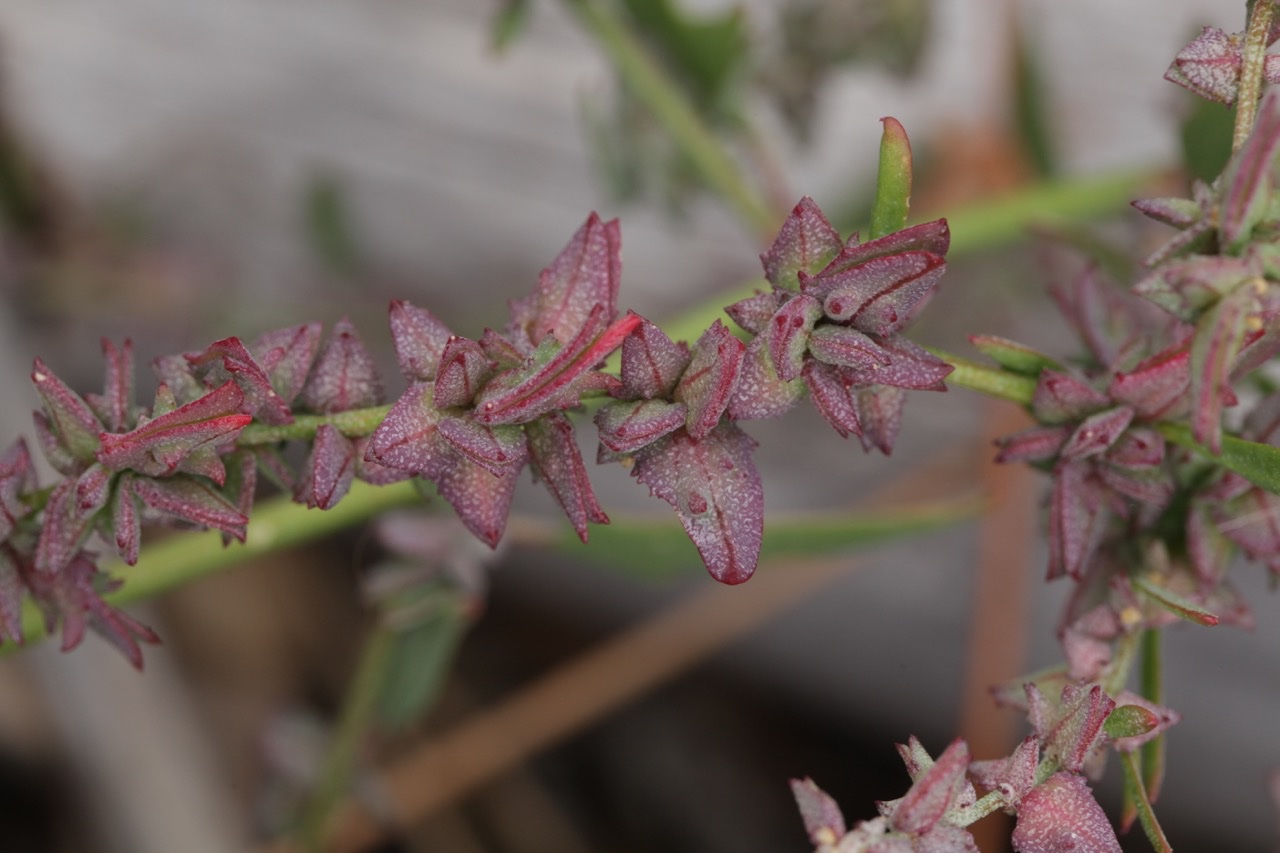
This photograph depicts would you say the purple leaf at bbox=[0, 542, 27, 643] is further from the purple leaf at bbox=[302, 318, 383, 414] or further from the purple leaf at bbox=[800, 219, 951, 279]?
the purple leaf at bbox=[800, 219, 951, 279]

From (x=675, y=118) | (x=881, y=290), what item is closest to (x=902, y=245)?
(x=881, y=290)

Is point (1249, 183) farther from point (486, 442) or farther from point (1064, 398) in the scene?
point (486, 442)

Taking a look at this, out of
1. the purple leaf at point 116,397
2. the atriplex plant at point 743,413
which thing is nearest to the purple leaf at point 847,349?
the atriplex plant at point 743,413

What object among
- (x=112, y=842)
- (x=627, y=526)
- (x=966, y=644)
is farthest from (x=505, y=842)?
(x=627, y=526)

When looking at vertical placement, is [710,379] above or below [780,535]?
above

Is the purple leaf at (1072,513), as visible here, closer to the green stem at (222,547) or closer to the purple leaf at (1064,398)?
the purple leaf at (1064,398)

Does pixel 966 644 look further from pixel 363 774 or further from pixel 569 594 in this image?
pixel 363 774
